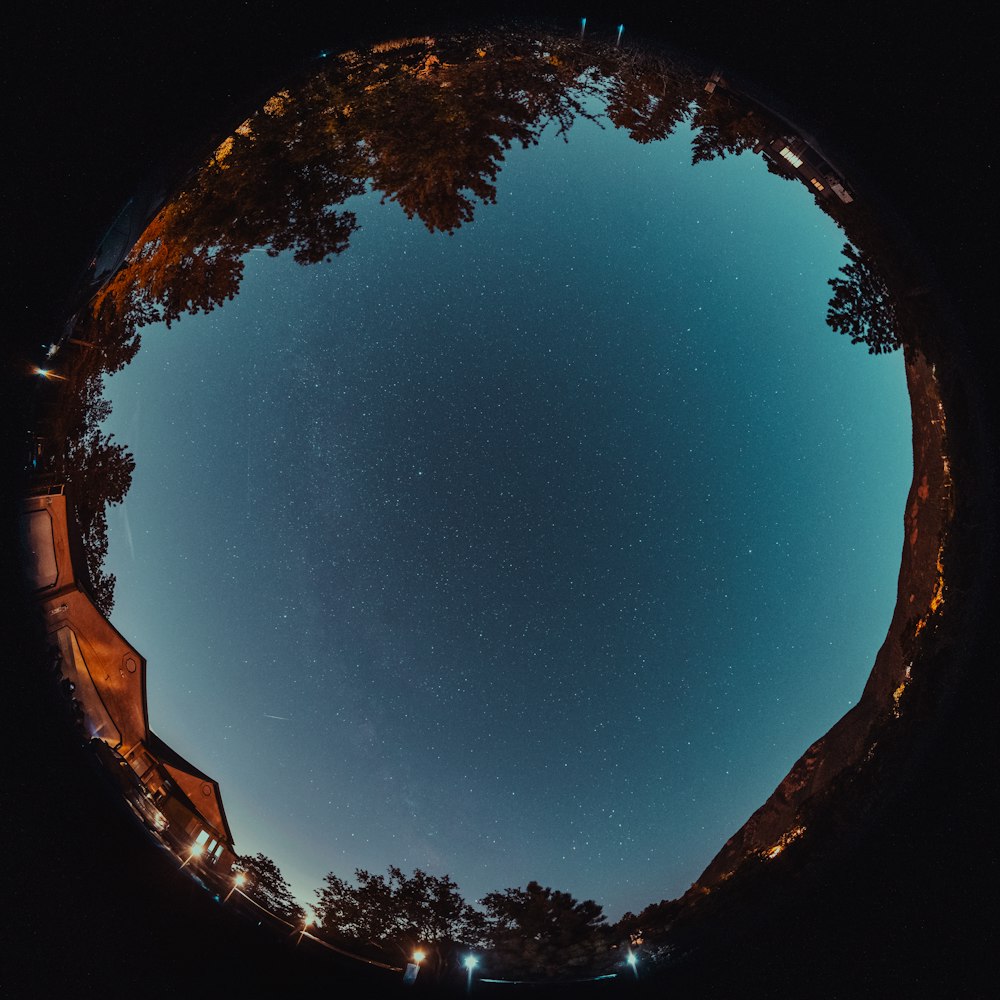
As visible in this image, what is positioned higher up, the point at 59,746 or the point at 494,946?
the point at 59,746

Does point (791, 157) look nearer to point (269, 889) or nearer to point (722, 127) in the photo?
point (722, 127)

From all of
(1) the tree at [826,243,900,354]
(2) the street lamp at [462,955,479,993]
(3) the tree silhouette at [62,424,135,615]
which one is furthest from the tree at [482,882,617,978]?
(1) the tree at [826,243,900,354]

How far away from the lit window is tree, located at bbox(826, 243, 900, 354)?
677 millimetres

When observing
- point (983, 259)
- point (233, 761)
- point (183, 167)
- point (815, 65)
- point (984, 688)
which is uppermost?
point (815, 65)

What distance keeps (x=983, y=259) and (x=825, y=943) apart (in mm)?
4961

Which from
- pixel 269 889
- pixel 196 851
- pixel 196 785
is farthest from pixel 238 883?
pixel 196 785

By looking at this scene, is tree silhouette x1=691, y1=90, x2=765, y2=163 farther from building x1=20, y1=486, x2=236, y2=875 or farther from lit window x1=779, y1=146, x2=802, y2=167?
building x1=20, y1=486, x2=236, y2=875

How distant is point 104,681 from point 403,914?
2.69 metres

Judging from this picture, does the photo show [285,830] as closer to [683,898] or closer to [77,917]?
[77,917]

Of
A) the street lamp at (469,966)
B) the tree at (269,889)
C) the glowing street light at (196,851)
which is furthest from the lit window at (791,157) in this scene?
the glowing street light at (196,851)

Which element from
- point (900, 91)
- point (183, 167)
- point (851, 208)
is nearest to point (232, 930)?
point (183, 167)

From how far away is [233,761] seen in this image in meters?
4.01

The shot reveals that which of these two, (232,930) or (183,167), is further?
(232,930)

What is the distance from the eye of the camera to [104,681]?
3.75 metres
